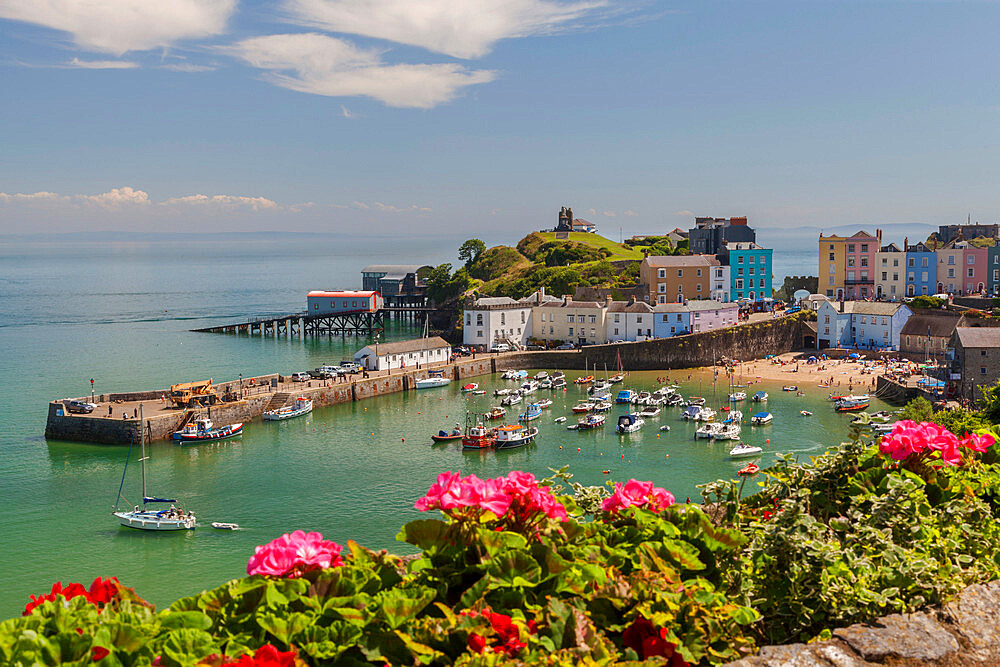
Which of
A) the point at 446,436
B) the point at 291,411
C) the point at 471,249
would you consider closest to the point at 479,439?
the point at 446,436

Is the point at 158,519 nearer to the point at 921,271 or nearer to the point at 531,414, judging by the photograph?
the point at 531,414

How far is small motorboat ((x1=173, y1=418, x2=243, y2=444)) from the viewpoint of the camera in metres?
34.3

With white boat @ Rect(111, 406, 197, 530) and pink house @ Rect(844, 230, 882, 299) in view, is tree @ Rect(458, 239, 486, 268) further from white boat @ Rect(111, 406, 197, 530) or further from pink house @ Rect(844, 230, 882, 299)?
white boat @ Rect(111, 406, 197, 530)

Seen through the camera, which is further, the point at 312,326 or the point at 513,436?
the point at 312,326

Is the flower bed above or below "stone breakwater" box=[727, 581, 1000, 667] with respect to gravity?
above

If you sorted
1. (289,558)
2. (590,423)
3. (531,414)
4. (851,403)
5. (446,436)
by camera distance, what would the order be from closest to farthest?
(289,558), (446,436), (590,423), (531,414), (851,403)

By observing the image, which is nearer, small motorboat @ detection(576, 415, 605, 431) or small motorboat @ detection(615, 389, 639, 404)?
small motorboat @ detection(576, 415, 605, 431)

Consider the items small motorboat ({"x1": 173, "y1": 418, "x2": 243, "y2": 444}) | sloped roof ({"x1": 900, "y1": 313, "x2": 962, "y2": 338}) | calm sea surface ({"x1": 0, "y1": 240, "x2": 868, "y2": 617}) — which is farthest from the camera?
sloped roof ({"x1": 900, "y1": 313, "x2": 962, "y2": 338})

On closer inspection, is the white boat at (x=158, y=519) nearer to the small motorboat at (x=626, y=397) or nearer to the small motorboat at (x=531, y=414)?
the small motorboat at (x=531, y=414)

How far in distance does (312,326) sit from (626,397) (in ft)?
142

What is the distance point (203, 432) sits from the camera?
3456cm

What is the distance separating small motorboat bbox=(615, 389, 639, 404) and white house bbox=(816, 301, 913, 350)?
67.5 ft

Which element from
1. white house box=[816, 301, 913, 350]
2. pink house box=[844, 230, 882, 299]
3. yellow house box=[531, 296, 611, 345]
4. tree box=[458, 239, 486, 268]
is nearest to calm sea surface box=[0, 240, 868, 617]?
yellow house box=[531, 296, 611, 345]

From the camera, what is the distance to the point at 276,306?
10800cm
